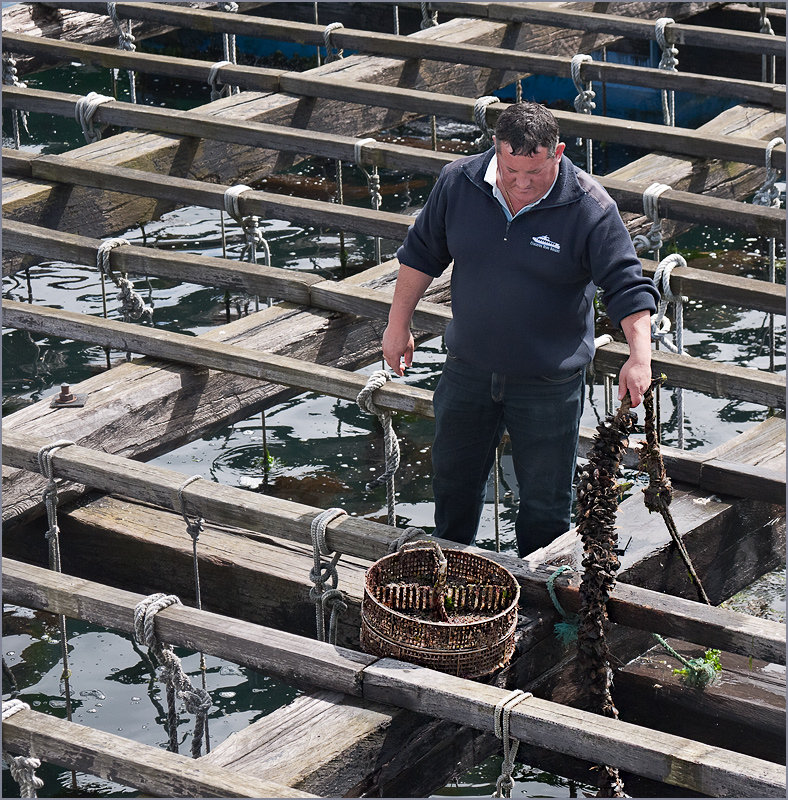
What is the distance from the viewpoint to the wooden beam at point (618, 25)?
8289mm

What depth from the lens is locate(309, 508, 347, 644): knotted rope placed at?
4457 mm

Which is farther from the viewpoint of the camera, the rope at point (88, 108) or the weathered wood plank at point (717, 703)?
the rope at point (88, 108)

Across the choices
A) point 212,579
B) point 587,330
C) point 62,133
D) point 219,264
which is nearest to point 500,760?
point 212,579

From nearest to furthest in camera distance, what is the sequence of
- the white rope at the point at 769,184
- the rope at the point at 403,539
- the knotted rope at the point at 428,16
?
the rope at the point at 403,539 < the white rope at the point at 769,184 < the knotted rope at the point at 428,16

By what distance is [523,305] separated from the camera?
4449mm

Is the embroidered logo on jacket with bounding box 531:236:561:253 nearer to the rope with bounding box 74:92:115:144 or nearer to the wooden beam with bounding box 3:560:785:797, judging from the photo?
the wooden beam with bounding box 3:560:785:797

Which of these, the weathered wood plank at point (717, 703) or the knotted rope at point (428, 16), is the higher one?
the knotted rope at point (428, 16)

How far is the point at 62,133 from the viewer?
11266 mm

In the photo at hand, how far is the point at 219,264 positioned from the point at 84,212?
1.29 m

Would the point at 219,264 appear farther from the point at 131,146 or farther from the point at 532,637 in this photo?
the point at 532,637

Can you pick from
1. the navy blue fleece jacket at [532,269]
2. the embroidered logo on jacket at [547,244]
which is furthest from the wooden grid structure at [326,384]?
the embroidered logo on jacket at [547,244]

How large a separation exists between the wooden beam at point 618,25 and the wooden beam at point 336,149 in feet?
6.41

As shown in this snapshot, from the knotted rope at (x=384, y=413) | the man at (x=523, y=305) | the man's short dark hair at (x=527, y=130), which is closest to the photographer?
the man's short dark hair at (x=527, y=130)

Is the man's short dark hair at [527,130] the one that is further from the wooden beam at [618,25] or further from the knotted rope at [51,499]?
the wooden beam at [618,25]
